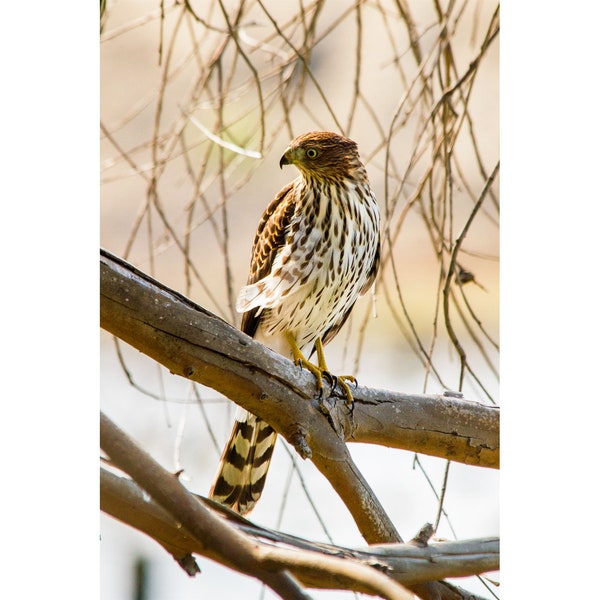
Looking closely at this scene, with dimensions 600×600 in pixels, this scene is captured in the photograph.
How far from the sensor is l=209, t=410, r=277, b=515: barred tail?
7.18 feet

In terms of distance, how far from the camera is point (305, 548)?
5.29 ft

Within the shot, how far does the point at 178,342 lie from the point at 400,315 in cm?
77

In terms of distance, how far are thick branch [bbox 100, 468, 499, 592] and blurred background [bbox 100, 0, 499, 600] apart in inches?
12.0

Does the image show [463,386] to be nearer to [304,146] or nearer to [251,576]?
[304,146]

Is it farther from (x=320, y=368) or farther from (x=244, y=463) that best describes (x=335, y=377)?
(x=244, y=463)

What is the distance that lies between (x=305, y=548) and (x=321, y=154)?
1.10 meters

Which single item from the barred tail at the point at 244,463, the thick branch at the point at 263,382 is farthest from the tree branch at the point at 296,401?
the barred tail at the point at 244,463

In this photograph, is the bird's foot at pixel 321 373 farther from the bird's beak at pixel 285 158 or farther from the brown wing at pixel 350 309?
the bird's beak at pixel 285 158

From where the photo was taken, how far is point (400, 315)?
2.33 meters

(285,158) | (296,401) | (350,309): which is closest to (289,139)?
(285,158)

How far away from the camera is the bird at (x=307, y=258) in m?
2.27
